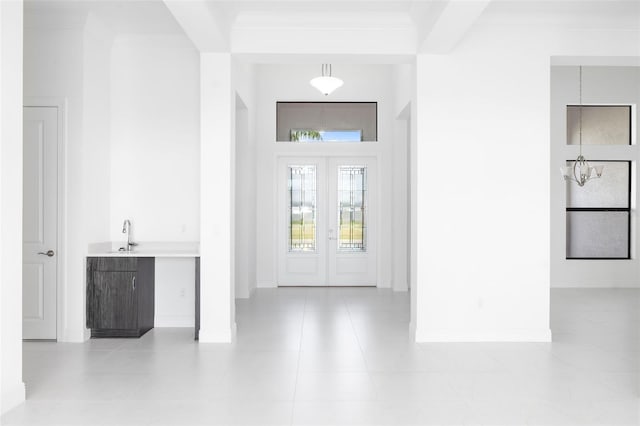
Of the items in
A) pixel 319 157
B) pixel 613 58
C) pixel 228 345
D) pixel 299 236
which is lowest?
pixel 228 345

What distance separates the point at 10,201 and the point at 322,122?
5940 mm

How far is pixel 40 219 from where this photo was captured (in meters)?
5.09

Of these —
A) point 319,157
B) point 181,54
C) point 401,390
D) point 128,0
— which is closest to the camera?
point 401,390

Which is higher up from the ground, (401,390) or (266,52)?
(266,52)

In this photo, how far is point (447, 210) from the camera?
16.8 ft

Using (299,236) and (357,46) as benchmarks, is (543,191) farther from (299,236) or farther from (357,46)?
(299,236)

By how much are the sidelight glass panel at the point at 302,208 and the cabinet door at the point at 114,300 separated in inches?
151

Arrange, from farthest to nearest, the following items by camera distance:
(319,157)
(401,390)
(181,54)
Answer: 1. (319,157)
2. (181,54)
3. (401,390)

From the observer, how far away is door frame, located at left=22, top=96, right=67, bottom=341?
5.08 metres

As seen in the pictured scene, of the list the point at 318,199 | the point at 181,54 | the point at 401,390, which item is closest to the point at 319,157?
the point at 318,199

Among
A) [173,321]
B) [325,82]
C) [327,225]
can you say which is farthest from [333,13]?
[327,225]

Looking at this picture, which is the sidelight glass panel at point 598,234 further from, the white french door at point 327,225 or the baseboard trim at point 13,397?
the baseboard trim at point 13,397

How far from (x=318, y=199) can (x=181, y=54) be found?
3.70 metres

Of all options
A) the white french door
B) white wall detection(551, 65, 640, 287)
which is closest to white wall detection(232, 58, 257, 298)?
the white french door
